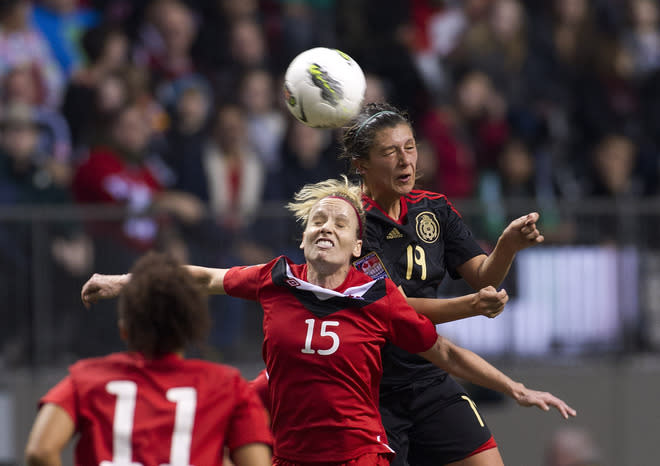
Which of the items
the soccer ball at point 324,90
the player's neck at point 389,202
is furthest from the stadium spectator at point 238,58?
the player's neck at point 389,202

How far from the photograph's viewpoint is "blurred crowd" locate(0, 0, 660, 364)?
8.64 meters

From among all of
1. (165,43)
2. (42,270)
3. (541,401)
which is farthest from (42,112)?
(541,401)

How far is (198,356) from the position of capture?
338 inches

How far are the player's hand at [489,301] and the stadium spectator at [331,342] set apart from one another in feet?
0.79

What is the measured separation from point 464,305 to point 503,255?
0.52 m

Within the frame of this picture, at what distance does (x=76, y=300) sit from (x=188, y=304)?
504cm

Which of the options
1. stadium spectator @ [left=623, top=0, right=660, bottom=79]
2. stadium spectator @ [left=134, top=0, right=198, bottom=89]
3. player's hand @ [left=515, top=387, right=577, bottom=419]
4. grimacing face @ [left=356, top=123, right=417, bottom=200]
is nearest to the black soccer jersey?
grimacing face @ [left=356, top=123, right=417, bottom=200]

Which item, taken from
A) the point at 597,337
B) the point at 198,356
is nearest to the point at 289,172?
the point at 198,356

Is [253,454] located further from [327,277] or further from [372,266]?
[372,266]

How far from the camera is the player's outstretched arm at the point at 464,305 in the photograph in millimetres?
4559

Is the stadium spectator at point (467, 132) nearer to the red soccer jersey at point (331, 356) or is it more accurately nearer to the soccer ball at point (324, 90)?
the soccer ball at point (324, 90)

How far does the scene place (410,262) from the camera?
200 inches

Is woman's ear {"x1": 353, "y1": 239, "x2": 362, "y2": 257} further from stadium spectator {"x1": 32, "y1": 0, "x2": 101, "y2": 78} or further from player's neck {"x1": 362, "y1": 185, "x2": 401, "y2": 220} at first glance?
stadium spectator {"x1": 32, "y1": 0, "x2": 101, "y2": 78}

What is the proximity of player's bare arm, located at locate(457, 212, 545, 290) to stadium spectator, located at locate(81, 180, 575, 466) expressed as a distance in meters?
0.55
